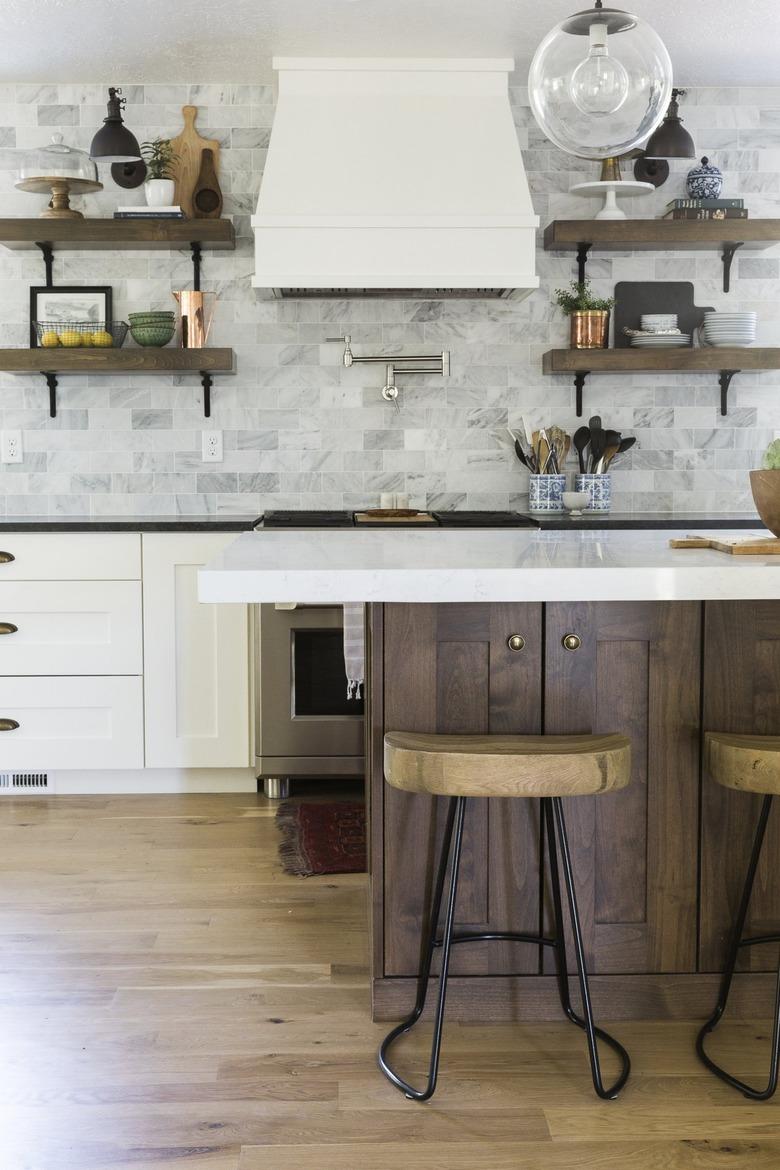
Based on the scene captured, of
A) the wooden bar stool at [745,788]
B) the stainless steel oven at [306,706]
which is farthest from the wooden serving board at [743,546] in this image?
the stainless steel oven at [306,706]

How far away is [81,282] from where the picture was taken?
414 cm

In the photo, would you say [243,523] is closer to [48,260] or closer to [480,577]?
[48,260]

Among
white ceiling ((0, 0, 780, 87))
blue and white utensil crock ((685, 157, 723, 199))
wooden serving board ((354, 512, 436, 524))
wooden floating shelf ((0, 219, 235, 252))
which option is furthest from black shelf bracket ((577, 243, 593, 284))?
wooden floating shelf ((0, 219, 235, 252))

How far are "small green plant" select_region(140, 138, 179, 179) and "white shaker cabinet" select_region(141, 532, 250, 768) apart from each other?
136cm

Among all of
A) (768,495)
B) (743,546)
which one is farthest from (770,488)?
(743,546)

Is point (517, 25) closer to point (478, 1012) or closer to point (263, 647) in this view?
point (263, 647)

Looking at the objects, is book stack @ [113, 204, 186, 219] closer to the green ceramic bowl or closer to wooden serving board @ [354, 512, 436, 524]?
the green ceramic bowl

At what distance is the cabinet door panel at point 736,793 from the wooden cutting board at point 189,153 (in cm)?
284

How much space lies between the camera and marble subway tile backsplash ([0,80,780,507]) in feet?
13.6

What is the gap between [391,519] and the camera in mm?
3812

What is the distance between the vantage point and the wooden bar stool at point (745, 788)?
185 centimetres

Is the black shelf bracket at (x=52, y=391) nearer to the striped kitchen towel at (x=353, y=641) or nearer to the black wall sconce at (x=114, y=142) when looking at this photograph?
the black wall sconce at (x=114, y=142)

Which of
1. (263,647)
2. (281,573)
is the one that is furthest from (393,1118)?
(263,647)

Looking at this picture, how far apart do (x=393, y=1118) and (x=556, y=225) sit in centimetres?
306
